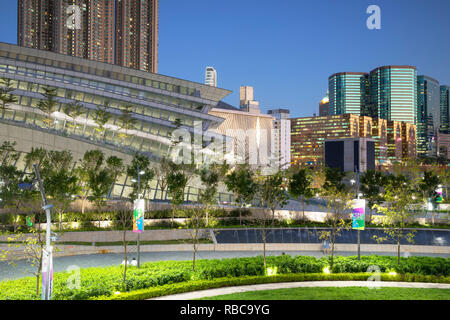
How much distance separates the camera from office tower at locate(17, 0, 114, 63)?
181 meters

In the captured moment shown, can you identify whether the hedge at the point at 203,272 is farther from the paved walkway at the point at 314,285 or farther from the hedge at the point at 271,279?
the paved walkway at the point at 314,285

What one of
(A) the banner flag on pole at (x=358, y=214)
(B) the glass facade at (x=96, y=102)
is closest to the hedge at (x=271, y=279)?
(A) the banner flag on pole at (x=358, y=214)

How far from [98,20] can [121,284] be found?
194 meters

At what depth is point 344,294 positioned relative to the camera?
19.1m

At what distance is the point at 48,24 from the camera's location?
182875 mm

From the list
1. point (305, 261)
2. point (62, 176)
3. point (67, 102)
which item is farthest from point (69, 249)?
point (67, 102)

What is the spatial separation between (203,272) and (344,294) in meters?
7.52

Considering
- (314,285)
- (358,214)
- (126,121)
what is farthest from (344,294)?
(126,121)

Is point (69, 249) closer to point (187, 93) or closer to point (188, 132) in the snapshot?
point (188, 132)

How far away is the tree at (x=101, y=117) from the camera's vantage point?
56500 mm

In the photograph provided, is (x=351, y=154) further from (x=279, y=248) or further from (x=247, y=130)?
(x=279, y=248)

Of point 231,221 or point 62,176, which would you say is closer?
point 62,176

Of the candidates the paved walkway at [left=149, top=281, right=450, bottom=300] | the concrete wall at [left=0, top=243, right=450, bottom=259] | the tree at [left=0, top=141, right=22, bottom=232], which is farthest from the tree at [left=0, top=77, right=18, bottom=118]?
the paved walkway at [left=149, top=281, right=450, bottom=300]

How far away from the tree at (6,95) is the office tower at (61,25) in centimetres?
13332
